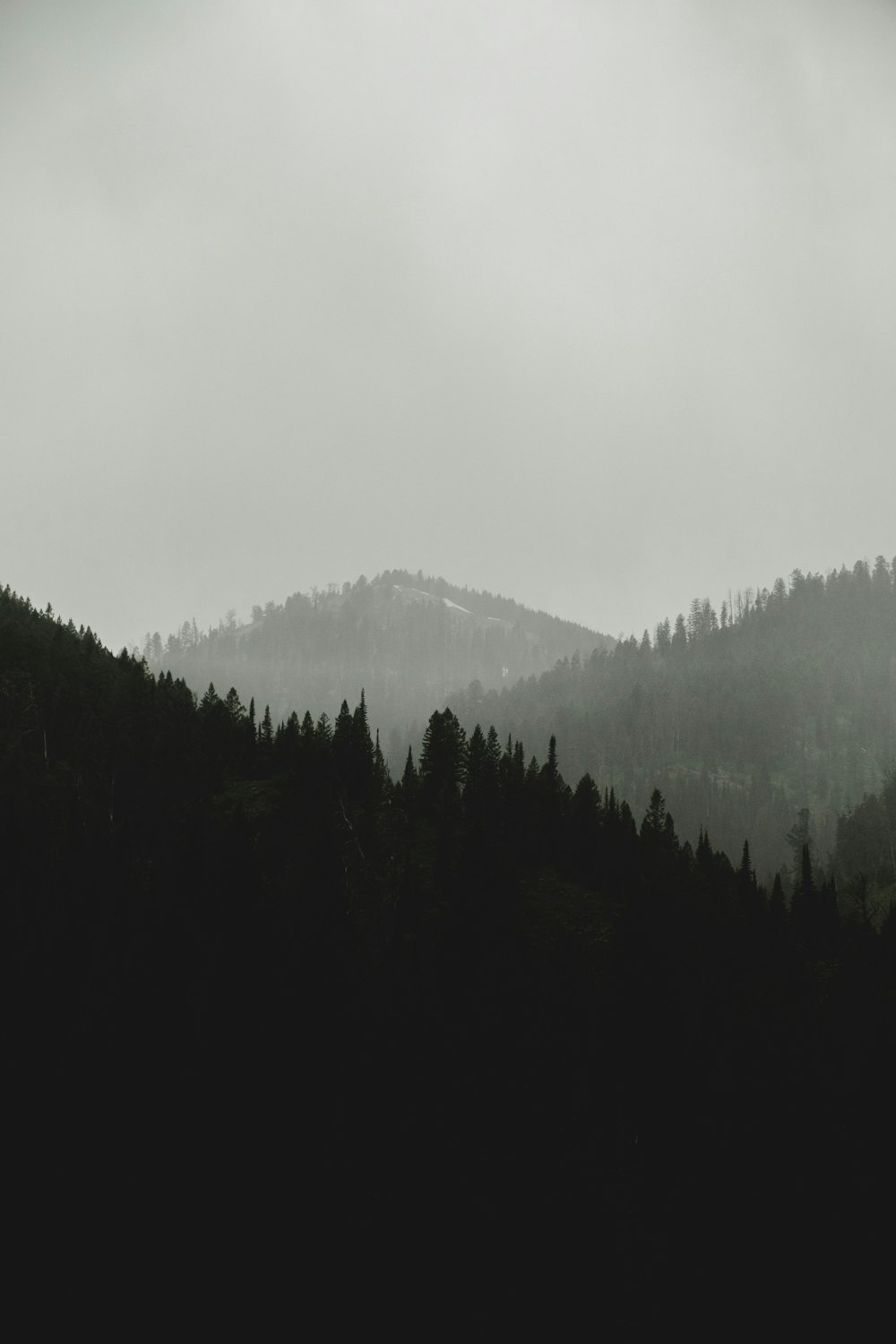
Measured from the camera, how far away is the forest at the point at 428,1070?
1943 inches

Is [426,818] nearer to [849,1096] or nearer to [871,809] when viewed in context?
[849,1096]

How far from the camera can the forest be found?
1943 inches

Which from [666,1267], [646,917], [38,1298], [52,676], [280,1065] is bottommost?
[38,1298]

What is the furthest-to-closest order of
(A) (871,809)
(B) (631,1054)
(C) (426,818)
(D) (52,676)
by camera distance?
(A) (871,809), (D) (52,676), (C) (426,818), (B) (631,1054)

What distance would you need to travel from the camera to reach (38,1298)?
45.8 meters

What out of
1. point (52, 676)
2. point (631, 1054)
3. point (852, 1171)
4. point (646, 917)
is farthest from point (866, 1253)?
point (52, 676)

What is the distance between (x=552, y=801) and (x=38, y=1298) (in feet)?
223

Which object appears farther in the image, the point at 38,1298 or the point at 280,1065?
the point at 280,1065

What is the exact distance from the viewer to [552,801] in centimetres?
9650

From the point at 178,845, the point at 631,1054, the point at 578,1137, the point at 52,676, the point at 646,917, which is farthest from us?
the point at 52,676

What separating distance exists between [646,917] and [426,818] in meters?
35.0

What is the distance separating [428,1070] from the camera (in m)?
55.5

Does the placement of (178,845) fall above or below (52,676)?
below

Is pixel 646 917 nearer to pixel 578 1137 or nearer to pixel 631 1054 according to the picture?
pixel 631 1054
